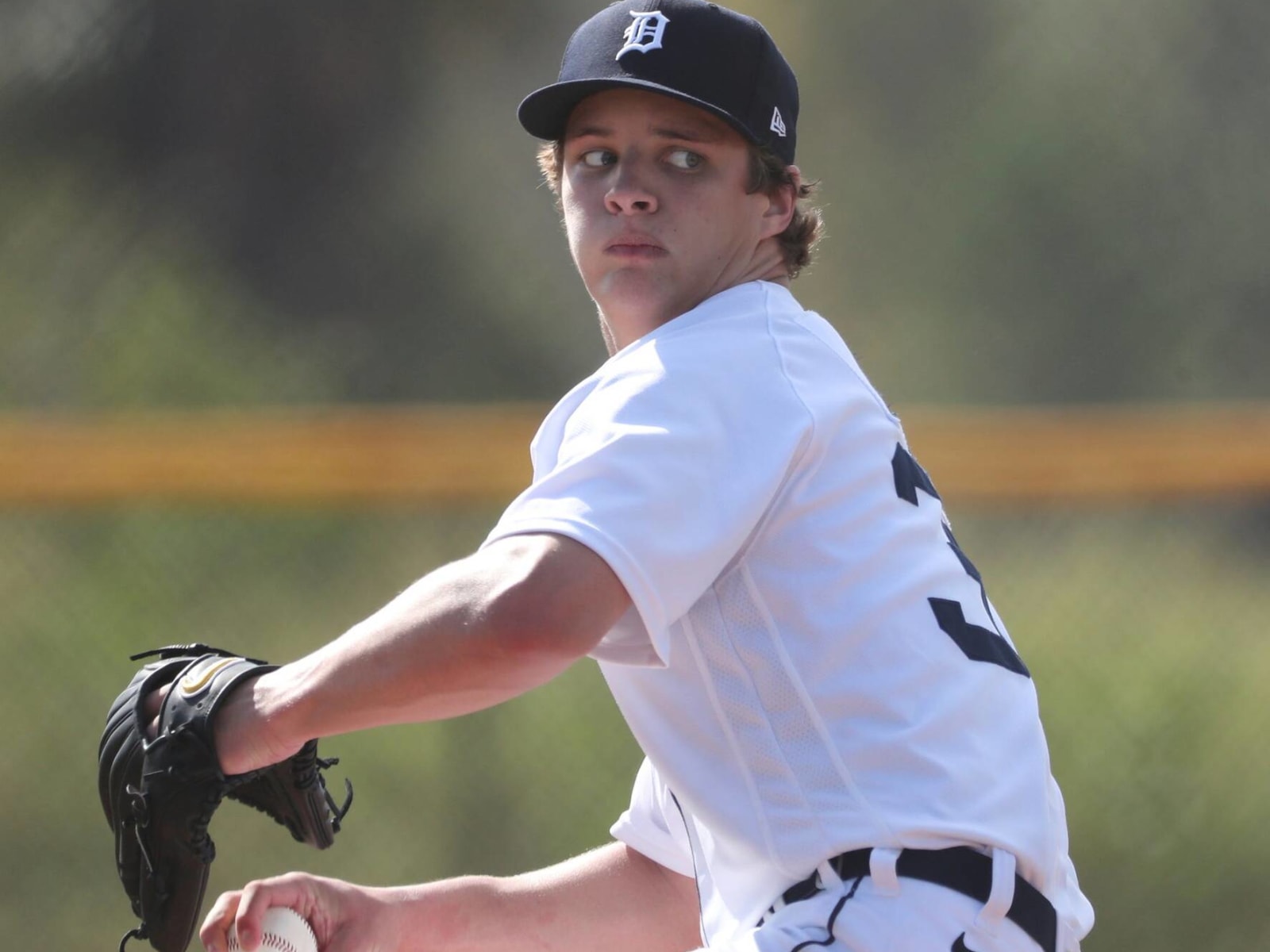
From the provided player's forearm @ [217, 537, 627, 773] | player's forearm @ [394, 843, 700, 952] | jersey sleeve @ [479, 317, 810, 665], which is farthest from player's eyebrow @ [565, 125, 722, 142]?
player's forearm @ [394, 843, 700, 952]

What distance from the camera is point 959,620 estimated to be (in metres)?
1.82

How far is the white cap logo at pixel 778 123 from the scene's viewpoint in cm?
211

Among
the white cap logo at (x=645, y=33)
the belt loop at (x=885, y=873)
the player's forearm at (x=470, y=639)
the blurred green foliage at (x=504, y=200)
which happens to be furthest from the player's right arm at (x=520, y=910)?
the blurred green foliage at (x=504, y=200)

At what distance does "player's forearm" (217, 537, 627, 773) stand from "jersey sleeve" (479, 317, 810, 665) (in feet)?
0.11

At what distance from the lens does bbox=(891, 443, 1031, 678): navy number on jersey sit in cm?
179

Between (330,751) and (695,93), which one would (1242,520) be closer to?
(330,751)

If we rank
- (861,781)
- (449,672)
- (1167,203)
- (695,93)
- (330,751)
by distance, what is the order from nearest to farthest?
1. (449,672)
2. (861,781)
3. (695,93)
4. (330,751)
5. (1167,203)

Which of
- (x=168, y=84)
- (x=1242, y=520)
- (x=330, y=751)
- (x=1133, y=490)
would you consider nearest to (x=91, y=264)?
(x=168, y=84)

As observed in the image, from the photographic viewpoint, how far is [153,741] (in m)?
1.76

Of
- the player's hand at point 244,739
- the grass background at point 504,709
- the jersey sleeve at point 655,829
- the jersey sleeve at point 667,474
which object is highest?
the jersey sleeve at point 667,474

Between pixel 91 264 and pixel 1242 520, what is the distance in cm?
337

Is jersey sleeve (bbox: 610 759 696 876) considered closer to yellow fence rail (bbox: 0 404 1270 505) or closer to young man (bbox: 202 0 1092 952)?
young man (bbox: 202 0 1092 952)

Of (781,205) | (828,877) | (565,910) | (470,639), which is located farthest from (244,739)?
(781,205)

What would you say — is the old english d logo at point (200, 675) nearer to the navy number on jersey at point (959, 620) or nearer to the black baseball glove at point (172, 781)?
the black baseball glove at point (172, 781)
